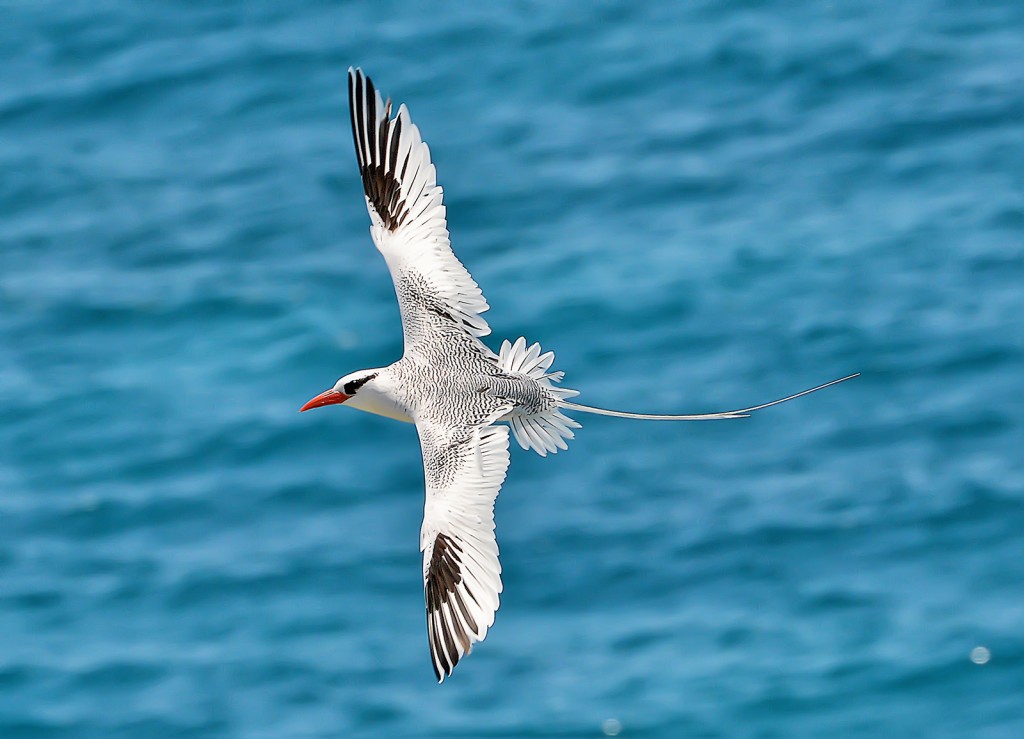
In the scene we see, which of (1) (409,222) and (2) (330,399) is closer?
(2) (330,399)

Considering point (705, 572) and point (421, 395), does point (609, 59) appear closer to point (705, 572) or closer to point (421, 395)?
point (705, 572)

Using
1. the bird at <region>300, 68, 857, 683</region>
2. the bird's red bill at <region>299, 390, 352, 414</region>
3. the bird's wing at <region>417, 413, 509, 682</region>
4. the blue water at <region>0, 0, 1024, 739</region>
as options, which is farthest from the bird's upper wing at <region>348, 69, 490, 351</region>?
the blue water at <region>0, 0, 1024, 739</region>

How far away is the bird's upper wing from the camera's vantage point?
9859mm

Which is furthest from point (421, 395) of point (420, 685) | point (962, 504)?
point (962, 504)

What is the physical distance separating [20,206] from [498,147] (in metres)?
5.18

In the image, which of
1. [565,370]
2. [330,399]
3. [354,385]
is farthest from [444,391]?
[565,370]

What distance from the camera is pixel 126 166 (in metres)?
19.9

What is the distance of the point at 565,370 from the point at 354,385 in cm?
700

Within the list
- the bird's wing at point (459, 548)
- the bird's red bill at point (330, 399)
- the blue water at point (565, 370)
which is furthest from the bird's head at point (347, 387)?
the blue water at point (565, 370)

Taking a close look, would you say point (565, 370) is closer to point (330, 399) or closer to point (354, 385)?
point (330, 399)

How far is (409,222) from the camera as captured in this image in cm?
1029

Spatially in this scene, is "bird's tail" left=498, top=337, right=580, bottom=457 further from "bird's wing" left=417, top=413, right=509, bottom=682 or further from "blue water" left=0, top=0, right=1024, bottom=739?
"blue water" left=0, top=0, right=1024, bottom=739

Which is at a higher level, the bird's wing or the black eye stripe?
the black eye stripe

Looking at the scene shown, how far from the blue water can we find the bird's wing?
19.6 feet
